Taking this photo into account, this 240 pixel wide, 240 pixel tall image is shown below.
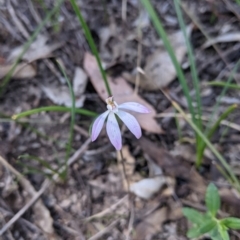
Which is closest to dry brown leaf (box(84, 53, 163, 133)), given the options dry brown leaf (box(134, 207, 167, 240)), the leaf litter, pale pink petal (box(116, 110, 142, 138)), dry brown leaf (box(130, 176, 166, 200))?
the leaf litter

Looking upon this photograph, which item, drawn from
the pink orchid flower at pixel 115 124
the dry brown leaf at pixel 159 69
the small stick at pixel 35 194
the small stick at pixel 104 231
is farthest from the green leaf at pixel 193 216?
the dry brown leaf at pixel 159 69

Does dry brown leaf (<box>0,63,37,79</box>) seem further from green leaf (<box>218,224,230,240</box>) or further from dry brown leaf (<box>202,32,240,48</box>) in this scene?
green leaf (<box>218,224,230,240</box>)

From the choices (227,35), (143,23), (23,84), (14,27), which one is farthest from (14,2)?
(227,35)

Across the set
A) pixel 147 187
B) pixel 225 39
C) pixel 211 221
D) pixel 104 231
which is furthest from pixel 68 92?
pixel 211 221

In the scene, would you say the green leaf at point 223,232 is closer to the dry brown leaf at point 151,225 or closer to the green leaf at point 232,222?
the green leaf at point 232,222

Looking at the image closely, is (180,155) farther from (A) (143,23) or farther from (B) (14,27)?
(B) (14,27)
